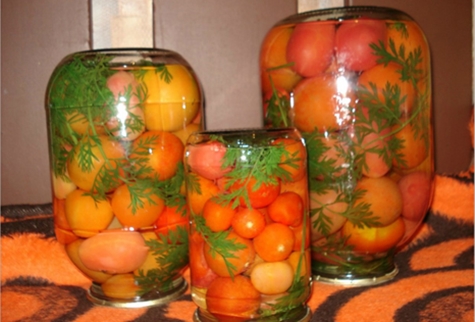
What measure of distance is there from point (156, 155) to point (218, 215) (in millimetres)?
122

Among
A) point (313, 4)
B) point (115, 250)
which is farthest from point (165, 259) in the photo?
point (313, 4)

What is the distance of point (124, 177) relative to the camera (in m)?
0.62

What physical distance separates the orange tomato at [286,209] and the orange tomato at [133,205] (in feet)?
0.49

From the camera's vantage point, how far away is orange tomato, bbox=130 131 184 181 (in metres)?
0.62

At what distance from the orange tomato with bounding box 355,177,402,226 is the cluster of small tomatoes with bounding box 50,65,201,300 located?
22cm

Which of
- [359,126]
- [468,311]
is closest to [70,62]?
[359,126]

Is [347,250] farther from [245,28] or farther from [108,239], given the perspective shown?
[245,28]

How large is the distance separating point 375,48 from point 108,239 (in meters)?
0.38

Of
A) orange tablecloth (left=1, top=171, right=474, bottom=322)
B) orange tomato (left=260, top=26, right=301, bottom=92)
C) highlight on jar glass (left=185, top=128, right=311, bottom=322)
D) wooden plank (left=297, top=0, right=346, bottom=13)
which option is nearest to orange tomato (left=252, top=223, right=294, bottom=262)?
highlight on jar glass (left=185, top=128, right=311, bottom=322)

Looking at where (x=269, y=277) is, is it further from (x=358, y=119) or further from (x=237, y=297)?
(x=358, y=119)

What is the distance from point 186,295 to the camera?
0.71 meters

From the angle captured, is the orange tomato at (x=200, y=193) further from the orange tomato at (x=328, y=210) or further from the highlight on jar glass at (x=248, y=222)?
the orange tomato at (x=328, y=210)

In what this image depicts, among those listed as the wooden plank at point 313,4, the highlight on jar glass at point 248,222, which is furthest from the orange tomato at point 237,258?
the wooden plank at point 313,4

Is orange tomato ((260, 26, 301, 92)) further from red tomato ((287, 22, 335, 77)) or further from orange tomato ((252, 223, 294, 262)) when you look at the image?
orange tomato ((252, 223, 294, 262))
